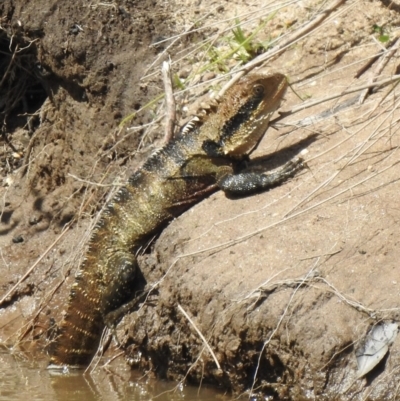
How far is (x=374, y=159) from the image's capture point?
612cm

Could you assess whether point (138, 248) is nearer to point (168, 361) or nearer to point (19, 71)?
point (168, 361)

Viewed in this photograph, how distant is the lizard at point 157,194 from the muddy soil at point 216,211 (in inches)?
A: 6.3

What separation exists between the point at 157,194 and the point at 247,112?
0.88 meters

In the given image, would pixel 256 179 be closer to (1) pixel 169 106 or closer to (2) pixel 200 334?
(1) pixel 169 106

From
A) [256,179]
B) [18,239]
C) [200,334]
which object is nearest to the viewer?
[200,334]

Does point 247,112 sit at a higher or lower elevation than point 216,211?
higher

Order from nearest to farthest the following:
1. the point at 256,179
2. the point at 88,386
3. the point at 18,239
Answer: the point at 88,386, the point at 256,179, the point at 18,239

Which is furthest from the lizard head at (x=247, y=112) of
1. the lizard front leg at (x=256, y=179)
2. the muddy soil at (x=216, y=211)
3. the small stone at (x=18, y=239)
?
the small stone at (x=18, y=239)

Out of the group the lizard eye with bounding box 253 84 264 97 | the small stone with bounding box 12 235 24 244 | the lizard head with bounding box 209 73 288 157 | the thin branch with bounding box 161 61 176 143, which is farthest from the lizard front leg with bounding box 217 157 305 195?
the small stone with bounding box 12 235 24 244

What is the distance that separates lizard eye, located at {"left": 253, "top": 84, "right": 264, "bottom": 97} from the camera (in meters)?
6.86

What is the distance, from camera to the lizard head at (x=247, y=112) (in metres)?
6.86

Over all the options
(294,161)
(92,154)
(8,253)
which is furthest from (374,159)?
(8,253)

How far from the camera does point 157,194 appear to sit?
273 inches

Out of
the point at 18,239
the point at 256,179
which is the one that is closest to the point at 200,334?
the point at 256,179
